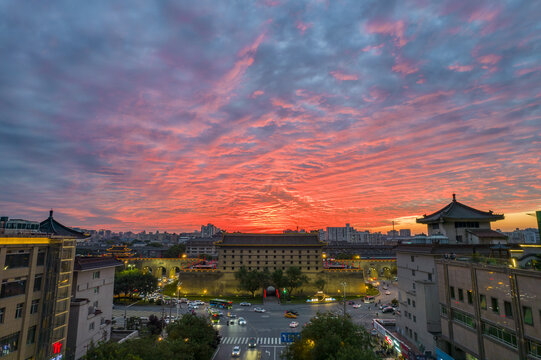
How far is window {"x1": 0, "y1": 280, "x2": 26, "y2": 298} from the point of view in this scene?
3036 cm

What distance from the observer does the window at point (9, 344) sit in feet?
97.9

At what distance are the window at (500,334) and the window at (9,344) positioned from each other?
50.4 metres

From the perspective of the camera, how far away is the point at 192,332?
40.0 m

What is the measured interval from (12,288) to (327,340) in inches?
1362

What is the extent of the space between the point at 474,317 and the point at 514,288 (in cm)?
867

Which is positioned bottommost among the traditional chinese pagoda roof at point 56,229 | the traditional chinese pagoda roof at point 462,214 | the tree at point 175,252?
the tree at point 175,252

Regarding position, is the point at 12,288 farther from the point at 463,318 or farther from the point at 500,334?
the point at 463,318

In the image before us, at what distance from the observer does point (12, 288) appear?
31.3m

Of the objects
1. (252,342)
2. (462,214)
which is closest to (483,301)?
(462,214)

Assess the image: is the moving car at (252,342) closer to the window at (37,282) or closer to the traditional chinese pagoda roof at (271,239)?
the window at (37,282)

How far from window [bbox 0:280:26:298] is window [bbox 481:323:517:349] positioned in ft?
167

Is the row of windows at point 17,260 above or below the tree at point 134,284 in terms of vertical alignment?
above

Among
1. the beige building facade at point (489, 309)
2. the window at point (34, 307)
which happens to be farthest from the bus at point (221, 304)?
the beige building facade at point (489, 309)

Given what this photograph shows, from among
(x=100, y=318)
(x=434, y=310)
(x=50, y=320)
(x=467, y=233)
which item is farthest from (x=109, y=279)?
(x=467, y=233)
